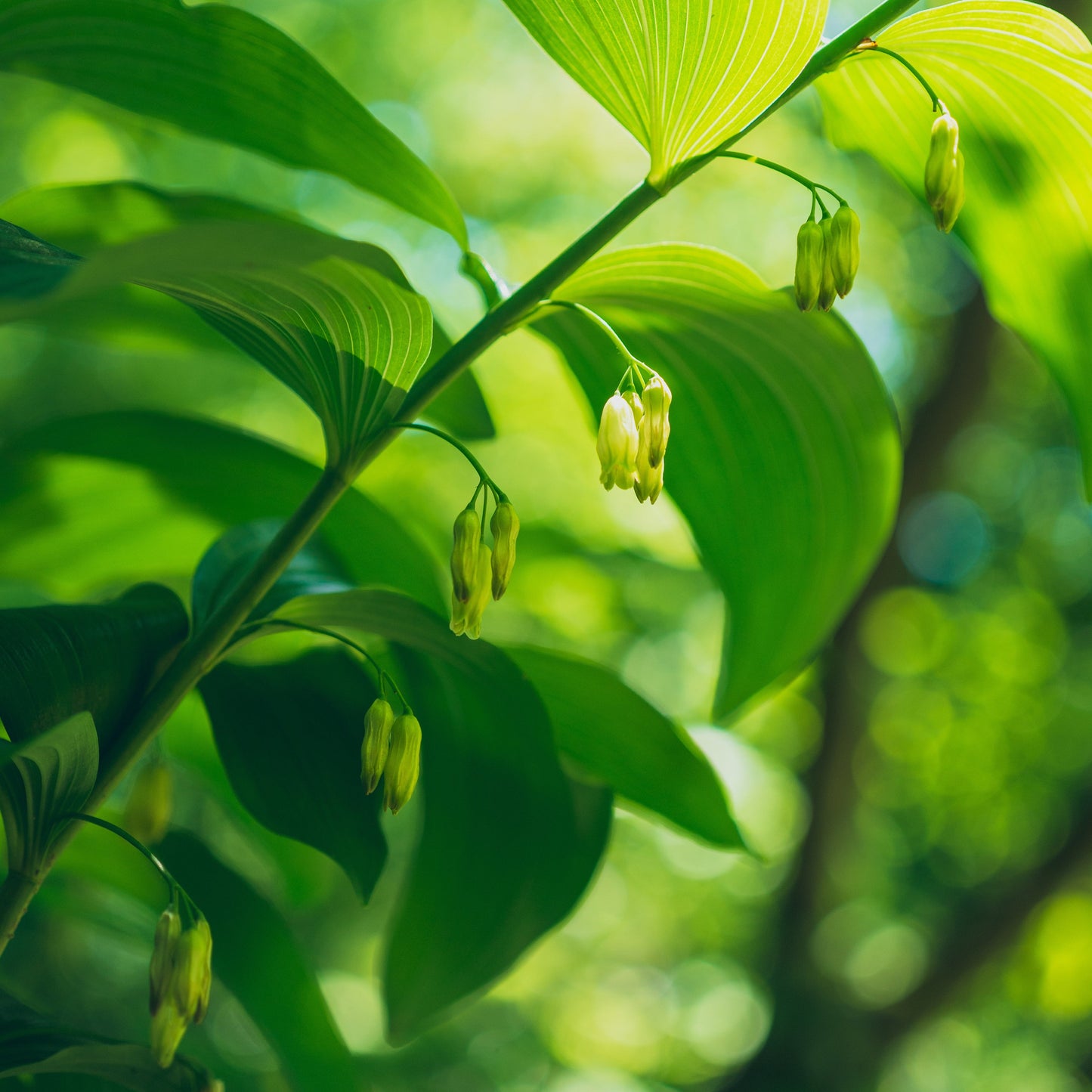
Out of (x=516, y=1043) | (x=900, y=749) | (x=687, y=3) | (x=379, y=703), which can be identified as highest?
(x=687, y=3)

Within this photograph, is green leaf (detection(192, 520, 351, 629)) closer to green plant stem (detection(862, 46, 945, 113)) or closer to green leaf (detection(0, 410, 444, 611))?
green leaf (detection(0, 410, 444, 611))

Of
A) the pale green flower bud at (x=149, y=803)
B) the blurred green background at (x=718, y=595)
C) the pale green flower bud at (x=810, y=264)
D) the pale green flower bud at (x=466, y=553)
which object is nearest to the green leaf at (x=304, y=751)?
the pale green flower bud at (x=149, y=803)

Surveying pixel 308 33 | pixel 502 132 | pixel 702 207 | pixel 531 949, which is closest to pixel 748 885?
pixel 702 207

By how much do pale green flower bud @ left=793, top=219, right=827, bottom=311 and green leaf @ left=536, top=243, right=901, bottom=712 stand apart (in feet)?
0.15

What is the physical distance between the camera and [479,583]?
0.34 m

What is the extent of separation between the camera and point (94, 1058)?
0.34 meters

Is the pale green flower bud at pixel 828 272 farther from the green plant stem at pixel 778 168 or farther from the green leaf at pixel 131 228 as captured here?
the green leaf at pixel 131 228

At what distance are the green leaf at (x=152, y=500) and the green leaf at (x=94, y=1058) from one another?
216mm

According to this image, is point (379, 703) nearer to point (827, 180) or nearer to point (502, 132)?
point (827, 180)

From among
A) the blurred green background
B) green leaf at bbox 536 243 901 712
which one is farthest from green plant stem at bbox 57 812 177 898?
the blurred green background

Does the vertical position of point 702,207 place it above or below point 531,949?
above

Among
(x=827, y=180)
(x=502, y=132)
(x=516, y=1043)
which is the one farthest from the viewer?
(x=516, y=1043)

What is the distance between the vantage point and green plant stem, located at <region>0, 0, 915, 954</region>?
328mm

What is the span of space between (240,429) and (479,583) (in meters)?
0.24
